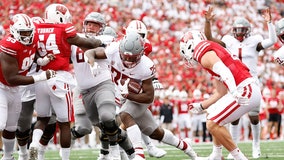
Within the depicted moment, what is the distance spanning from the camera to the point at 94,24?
885cm

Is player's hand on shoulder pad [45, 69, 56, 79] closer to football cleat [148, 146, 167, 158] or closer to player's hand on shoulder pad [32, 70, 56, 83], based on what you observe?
player's hand on shoulder pad [32, 70, 56, 83]

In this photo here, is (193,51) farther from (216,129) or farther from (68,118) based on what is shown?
(68,118)

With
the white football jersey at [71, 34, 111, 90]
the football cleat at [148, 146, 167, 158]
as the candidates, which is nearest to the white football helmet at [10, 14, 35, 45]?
the white football jersey at [71, 34, 111, 90]

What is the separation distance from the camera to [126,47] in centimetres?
752

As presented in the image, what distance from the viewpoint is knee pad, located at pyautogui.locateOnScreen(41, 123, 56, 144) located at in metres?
8.51

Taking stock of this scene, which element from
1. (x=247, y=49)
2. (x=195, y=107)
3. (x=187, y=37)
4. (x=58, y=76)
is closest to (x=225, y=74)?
(x=187, y=37)

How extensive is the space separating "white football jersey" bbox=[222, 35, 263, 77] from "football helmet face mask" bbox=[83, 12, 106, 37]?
2322 mm

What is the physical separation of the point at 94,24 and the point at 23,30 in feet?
4.69

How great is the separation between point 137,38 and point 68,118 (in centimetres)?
125

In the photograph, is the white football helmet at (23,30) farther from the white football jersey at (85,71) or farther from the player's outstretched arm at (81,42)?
the white football jersey at (85,71)

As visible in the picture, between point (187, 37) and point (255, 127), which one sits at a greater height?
point (187, 37)

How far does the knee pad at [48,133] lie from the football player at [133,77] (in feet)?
3.32

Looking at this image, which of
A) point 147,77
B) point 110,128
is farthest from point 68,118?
point 147,77

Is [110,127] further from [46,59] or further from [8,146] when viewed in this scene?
[8,146]
